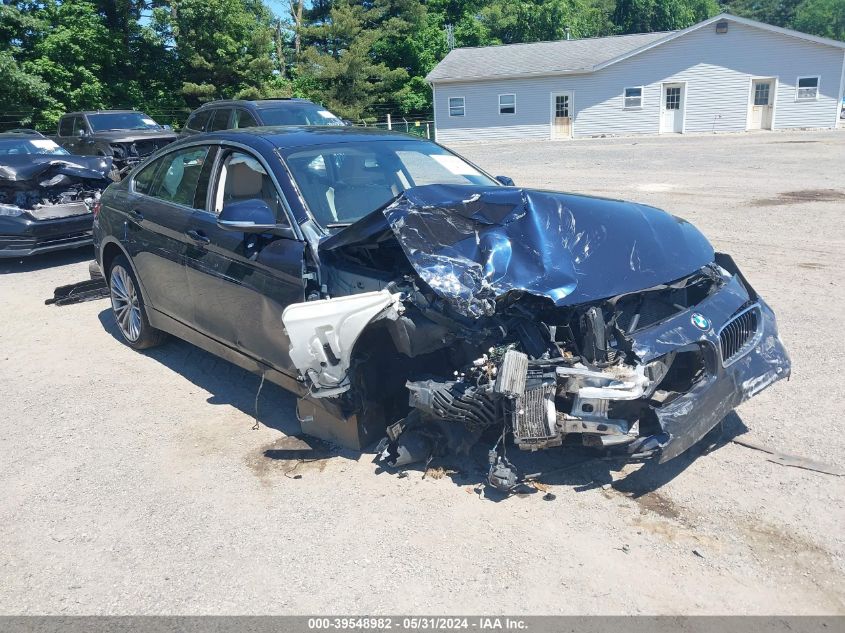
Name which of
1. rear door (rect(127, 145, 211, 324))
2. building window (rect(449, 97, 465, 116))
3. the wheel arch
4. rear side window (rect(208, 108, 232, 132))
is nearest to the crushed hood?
rear door (rect(127, 145, 211, 324))

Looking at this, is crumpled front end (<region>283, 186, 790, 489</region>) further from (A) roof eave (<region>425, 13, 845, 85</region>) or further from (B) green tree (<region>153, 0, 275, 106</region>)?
(B) green tree (<region>153, 0, 275, 106</region>)

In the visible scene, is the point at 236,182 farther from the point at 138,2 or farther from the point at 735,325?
the point at 138,2

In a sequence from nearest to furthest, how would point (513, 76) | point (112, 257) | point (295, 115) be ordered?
point (112, 257)
point (295, 115)
point (513, 76)

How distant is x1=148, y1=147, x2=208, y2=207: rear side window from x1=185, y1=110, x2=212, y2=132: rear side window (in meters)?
8.67

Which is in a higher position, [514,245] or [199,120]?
[199,120]

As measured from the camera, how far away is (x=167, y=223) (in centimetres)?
551

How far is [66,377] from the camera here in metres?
6.05

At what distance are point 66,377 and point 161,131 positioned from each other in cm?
1175

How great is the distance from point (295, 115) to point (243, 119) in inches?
38.0

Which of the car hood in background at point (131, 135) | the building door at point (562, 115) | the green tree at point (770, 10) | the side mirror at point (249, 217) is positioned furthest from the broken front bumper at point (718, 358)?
the green tree at point (770, 10)

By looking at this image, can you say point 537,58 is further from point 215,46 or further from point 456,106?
point 215,46

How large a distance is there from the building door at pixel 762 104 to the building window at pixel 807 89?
3.63 ft

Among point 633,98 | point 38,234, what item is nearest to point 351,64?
point 633,98

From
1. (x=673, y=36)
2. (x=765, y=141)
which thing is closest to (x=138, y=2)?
(x=673, y=36)
